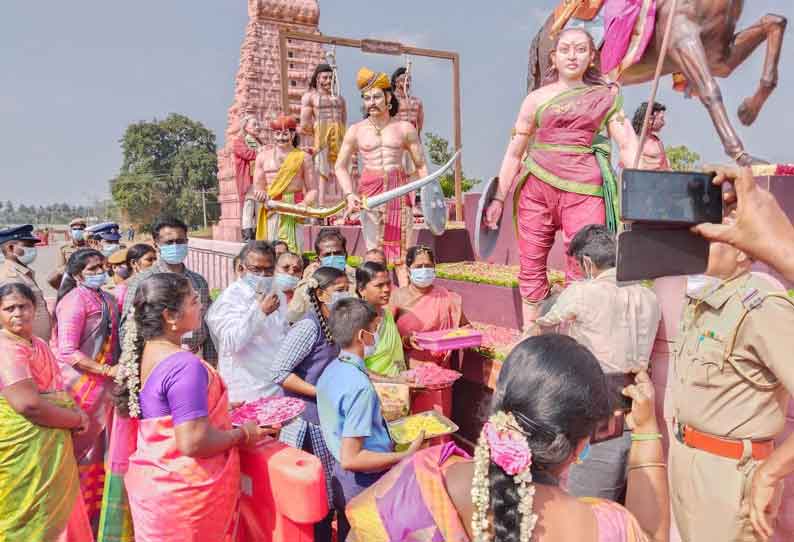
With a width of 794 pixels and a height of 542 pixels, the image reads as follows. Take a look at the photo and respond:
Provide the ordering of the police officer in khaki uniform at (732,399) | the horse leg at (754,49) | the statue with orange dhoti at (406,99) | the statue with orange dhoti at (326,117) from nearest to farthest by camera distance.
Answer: the police officer in khaki uniform at (732,399), the horse leg at (754,49), the statue with orange dhoti at (406,99), the statue with orange dhoti at (326,117)

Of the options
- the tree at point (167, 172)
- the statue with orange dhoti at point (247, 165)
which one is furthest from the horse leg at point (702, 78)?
the tree at point (167, 172)

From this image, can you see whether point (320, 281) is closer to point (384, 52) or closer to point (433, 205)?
point (433, 205)

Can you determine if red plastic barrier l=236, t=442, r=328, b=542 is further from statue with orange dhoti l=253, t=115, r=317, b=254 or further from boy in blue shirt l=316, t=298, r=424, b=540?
statue with orange dhoti l=253, t=115, r=317, b=254

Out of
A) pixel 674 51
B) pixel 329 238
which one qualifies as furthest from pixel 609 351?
pixel 674 51

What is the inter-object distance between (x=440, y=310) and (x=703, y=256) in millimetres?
2652

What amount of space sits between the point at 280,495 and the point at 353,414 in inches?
15.5

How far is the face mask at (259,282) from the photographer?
317 centimetres

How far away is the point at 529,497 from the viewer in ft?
3.52

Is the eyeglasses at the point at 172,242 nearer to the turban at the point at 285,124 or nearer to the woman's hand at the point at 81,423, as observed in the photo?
the woman's hand at the point at 81,423

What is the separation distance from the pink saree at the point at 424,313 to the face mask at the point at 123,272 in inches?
128

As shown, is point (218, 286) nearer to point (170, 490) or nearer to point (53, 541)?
point (53, 541)

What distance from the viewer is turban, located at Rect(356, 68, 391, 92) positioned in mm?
5297

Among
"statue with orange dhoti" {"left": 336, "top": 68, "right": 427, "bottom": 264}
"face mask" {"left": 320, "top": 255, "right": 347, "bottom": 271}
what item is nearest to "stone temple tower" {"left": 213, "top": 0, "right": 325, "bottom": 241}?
"statue with orange dhoti" {"left": 336, "top": 68, "right": 427, "bottom": 264}

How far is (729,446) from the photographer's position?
179cm
